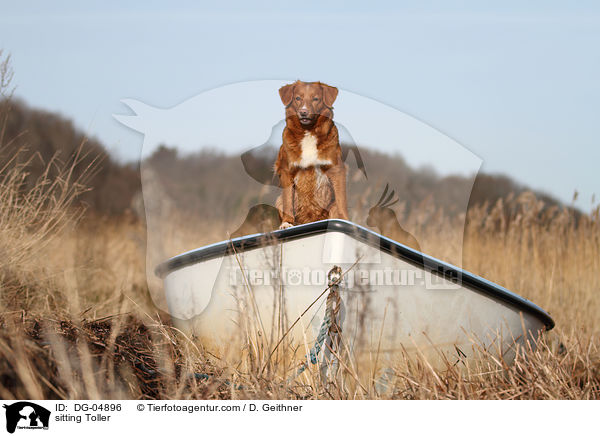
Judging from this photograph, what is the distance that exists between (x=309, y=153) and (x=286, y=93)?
0.35m

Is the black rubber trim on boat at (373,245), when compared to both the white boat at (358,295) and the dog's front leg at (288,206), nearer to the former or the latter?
the white boat at (358,295)

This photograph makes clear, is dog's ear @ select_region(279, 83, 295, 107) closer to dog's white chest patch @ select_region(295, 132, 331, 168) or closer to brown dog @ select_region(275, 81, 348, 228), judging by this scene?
brown dog @ select_region(275, 81, 348, 228)

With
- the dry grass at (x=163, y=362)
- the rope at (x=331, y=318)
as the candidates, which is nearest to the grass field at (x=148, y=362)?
the dry grass at (x=163, y=362)

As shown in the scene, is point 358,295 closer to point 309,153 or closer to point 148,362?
point 309,153

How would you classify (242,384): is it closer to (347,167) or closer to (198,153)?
(347,167)

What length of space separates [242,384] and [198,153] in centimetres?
150

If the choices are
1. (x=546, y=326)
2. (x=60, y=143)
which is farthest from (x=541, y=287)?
(x=60, y=143)

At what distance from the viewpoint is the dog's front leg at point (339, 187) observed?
281 cm

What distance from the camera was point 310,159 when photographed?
2787 millimetres

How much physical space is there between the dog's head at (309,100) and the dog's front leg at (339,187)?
0.28m
